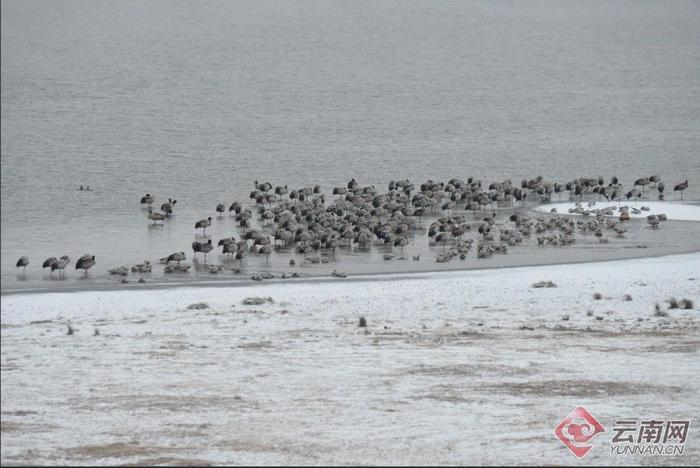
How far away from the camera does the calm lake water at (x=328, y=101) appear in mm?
20859

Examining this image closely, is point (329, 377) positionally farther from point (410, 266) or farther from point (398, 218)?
point (398, 218)

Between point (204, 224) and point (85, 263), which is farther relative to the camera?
point (204, 224)

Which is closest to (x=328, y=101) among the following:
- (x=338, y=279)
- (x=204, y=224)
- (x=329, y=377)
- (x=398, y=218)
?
(x=398, y=218)

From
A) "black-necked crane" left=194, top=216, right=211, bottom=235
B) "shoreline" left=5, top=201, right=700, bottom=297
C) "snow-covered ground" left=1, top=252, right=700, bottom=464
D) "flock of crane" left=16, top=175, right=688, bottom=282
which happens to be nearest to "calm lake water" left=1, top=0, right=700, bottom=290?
"black-necked crane" left=194, top=216, right=211, bottom=235

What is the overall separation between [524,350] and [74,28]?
6.47m

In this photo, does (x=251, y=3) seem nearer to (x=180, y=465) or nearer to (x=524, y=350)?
(x=524, y=350)

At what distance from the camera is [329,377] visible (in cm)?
1196

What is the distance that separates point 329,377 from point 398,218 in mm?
18680

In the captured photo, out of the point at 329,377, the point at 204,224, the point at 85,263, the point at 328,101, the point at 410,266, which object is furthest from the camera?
the point at 328,101

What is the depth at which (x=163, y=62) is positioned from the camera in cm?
2805

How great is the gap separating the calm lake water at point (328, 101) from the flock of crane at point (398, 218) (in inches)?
33.4

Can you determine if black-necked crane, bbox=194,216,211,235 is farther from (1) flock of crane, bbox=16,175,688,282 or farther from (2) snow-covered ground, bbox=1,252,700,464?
(2) snow-covered ground, bbox=1,252,700,464

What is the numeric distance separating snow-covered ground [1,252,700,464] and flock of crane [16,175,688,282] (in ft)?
18.1

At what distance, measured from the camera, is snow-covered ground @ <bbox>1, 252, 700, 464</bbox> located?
9453mm
